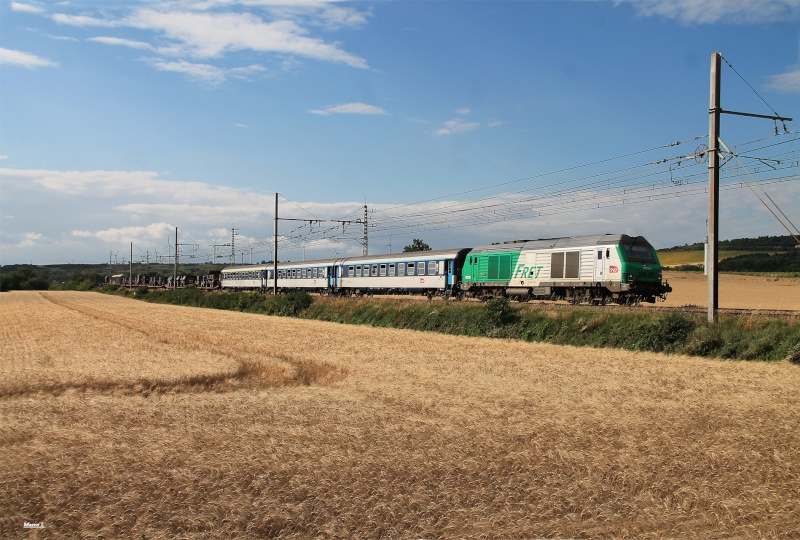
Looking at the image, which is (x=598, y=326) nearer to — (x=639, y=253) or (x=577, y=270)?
(x=639, y=253)

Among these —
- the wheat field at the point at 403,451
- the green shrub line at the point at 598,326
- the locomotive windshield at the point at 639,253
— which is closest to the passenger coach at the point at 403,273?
the green shrub line at the point at 598,326

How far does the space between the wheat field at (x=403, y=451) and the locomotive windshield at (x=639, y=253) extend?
12628 millimetres

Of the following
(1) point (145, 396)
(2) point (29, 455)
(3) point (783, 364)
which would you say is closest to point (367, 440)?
(2) point (29, 455)

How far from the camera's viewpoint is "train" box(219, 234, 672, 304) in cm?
2964

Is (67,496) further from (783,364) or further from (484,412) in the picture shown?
(783,364)

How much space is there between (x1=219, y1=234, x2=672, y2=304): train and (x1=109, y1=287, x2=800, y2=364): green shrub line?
17.8 ft

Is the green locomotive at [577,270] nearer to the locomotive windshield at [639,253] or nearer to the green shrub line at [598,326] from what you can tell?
the locomotive windshield at [639,253]

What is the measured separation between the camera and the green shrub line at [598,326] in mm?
18453

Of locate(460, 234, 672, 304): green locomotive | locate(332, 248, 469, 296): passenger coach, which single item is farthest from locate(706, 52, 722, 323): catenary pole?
locate(332, 248, 469, 296): passenger coach

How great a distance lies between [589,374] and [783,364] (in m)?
5.55

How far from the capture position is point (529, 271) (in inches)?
1347

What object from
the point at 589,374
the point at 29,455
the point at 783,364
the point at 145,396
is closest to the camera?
the point at 29,455

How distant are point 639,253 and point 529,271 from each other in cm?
613

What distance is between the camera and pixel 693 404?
12078 millimetres
